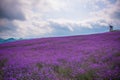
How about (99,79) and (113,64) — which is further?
(113,64)

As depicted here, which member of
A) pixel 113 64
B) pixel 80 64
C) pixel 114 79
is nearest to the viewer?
pixel 114 79

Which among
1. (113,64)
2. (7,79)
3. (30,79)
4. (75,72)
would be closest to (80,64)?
(75,72)

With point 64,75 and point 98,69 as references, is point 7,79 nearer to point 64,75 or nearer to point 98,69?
point 64,75

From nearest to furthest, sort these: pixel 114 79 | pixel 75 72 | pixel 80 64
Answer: pixel 114 79 → pixel 75 72 → pixel 80 64

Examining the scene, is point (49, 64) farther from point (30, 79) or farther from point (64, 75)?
point (30, 79)

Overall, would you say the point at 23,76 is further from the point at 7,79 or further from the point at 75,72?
the point at 75,72

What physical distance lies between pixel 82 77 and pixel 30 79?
1880 millimetres

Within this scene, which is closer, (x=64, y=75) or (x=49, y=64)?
(x=64, y=75)

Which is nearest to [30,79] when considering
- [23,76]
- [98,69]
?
[23,76]

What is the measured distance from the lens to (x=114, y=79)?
159 inches

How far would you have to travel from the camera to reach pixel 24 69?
5391 millimetres

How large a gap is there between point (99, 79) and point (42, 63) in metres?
3.20

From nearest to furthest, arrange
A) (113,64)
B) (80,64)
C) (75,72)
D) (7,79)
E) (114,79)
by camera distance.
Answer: (114,79) < (7,79) < (75,72) < (113,64) < (80,64)

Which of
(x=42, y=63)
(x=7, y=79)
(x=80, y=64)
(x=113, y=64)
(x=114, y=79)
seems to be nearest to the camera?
(x=114, y=79)
